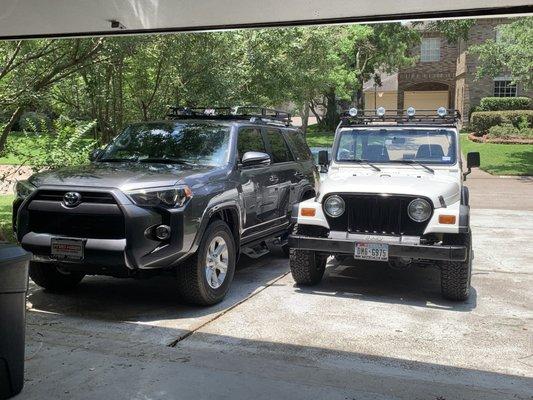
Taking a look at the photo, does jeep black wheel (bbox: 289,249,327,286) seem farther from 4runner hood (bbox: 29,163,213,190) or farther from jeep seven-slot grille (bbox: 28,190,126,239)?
jeep seven-slot grille (bbox: 28,190,126,239)

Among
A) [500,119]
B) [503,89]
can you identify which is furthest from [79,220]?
[503,89]

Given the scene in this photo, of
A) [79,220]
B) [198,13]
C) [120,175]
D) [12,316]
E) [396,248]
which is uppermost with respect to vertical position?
[198,13]

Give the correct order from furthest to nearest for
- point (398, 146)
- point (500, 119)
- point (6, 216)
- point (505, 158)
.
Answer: point (500, 119)
point (505, 158)
point (6, 216)
point (398, 146)

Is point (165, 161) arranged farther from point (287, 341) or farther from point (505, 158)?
point (505, 158)

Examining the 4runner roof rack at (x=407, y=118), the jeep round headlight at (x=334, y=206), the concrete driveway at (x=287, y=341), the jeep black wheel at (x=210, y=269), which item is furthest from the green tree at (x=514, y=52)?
the jeep black wheel at (x=210, y=269)

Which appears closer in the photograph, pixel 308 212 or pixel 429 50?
pixel 308 212

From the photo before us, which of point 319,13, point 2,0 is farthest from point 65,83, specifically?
point 319,13

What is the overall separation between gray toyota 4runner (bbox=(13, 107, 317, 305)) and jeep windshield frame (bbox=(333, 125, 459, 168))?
3.95 feet

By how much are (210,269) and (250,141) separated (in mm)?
1946

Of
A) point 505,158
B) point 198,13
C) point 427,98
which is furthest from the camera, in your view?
point 427,98

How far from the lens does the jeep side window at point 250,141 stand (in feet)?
22.8

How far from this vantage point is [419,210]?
6160 mm

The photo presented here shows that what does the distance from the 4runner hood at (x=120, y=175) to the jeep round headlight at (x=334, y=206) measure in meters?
1.34

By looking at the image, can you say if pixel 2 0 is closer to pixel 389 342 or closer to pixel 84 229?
pixel 84 229
